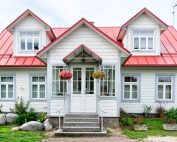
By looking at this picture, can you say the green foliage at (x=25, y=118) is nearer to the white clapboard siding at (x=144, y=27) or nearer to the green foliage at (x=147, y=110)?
the green foliage at (x=147, y=110)

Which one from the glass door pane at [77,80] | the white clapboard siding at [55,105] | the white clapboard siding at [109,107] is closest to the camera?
the white clapboard siding at [109,107]

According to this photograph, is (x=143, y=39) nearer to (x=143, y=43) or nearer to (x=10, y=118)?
(x=143, y=43)

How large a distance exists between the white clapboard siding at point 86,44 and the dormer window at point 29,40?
4.26 metres

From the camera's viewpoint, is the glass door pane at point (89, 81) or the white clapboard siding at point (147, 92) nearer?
the glass door pane at point (89, 81)

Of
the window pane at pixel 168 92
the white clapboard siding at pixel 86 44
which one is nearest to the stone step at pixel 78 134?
the white clapboard siding at pixel 86 44

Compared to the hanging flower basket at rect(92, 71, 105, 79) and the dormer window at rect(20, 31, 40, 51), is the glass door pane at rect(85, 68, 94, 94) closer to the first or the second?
the hanging flower basket at rect(92, 71, 105, 79)

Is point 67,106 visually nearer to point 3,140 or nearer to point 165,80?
point 3,140

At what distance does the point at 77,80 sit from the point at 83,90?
0.59m

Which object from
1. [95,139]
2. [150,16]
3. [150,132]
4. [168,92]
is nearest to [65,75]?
[95,139]

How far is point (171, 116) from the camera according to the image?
17.2 m

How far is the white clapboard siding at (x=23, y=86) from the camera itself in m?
20.1

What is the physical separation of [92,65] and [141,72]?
429 centimetres

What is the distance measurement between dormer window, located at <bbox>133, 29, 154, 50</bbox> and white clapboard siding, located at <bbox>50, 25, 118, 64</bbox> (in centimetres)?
415

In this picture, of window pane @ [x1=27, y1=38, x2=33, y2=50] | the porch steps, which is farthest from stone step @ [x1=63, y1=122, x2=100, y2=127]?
window pane @ [x1=27, y1=38, x2=33, y2=50]
